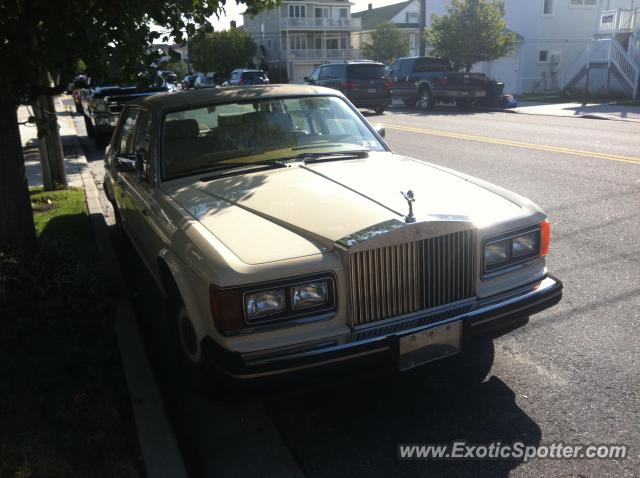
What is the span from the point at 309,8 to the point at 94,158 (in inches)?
2101

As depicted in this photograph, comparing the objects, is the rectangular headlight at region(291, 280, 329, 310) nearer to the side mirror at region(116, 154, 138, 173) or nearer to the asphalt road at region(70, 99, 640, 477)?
the asphalt road at region(70, 99, 640, 477)

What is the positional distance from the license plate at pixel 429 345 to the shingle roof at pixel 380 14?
66.9 meters

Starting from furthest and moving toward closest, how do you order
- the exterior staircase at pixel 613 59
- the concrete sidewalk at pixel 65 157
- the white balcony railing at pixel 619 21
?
the white balcony railing at pixel 619 21 < the exterior staircase at pixel 613 59 < the concrete sidewalk at pixel 65 157

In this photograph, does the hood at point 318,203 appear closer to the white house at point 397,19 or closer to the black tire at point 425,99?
the black tire at point 425,99

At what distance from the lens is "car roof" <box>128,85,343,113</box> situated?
462cm

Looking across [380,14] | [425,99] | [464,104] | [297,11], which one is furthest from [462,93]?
[380,14]

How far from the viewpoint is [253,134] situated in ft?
15.0

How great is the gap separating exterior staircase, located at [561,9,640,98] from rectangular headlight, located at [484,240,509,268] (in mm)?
24376

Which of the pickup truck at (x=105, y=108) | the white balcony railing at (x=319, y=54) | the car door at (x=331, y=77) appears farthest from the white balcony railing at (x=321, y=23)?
the pickup truck at (x=105, y=108)

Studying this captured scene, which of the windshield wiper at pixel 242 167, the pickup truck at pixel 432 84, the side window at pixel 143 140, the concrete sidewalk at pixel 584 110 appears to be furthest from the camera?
the pickup truck at pixel 432 84

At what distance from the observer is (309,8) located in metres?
62.3

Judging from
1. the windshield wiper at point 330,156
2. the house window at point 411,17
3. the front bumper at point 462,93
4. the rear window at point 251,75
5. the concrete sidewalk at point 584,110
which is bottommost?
the concrete sidewalk at point 584,110

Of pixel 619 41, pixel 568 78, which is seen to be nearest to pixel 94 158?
pixel 619 41

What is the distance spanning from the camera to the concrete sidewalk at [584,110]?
18564 millimetres
